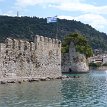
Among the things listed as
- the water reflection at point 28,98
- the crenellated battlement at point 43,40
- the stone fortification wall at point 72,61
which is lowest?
the water reflection at point 28,98

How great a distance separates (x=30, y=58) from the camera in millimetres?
45531

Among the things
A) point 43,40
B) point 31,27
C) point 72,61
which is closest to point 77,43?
point 72,61

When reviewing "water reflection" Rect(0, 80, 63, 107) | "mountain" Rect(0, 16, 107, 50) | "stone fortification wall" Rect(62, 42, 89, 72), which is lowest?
"water reflection" Rect(0, 80, 63, 107)

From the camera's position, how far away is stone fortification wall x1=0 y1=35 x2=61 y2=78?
41125mm

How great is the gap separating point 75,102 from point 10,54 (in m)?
16.4

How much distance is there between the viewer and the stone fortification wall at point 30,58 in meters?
41.1

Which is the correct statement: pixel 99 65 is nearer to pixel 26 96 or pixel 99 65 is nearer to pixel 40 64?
pixel 40 64

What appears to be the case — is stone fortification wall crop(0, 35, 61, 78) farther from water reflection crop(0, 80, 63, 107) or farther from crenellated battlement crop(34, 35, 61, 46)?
water reflection crop(0, 80, 63, 107)

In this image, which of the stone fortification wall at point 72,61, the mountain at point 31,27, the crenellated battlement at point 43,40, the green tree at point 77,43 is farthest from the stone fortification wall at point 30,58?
the mountain at point 31,27

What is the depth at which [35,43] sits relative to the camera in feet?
152

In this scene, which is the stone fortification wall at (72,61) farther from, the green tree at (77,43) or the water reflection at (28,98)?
the water reflection at (28,98)

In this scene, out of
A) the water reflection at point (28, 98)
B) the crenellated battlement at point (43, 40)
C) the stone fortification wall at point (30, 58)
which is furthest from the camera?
the crenellated battlement at point (43, 40)

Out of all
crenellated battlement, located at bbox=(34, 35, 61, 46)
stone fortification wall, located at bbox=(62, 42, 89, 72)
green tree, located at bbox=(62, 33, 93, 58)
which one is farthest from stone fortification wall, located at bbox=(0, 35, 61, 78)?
green tree, located at bbox=(62, 33, 93, 58)

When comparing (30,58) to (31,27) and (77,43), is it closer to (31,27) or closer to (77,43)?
(77,43)
